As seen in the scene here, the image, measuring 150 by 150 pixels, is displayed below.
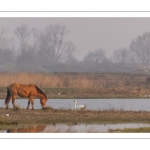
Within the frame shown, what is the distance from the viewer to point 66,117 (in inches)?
875

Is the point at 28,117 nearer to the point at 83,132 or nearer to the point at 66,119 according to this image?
the point at 66,119

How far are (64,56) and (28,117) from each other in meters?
34.5

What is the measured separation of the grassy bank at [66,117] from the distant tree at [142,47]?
2702 centimetres

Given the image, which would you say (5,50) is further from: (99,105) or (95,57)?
(99,105)

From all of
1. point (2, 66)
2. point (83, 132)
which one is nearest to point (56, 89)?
point (2, 66)

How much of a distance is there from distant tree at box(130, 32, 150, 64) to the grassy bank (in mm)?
27017

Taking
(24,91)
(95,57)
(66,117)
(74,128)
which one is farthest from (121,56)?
(74,128)

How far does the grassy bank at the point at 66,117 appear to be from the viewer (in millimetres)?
21000

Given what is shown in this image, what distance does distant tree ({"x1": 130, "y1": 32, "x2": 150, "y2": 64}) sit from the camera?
50.8 meters

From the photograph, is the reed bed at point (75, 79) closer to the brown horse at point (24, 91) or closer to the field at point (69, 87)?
the field at point (69, 87)

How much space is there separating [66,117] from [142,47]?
101 feet
